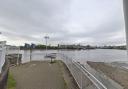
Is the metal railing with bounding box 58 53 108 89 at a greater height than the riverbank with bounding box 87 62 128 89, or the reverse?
the metal railing with bounding box 58 53 108 89

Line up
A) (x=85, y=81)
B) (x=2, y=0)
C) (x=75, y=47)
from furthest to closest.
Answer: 1. (x=75, y=47)
2. (x=2, y=0)
3. (x=85, y=81)

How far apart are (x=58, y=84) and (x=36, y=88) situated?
1159 millimetres

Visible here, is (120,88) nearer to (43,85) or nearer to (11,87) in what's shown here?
Result: (43,85)

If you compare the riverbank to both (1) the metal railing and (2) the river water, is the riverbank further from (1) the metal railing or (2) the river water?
(1) the metal railing

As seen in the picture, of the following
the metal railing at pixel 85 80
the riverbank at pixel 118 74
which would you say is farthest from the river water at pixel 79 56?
the riverbank at pixel 118 74

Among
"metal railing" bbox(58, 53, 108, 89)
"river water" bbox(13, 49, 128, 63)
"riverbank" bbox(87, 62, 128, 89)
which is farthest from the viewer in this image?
"river water" bbox(13, 49, 128, 63)

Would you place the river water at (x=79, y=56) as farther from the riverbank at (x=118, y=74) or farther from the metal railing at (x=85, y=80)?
the riverbank at (x=118, y=74)

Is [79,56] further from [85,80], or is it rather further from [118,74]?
[85,80]

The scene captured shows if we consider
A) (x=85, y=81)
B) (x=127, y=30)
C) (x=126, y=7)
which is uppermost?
(x=126, y=7)

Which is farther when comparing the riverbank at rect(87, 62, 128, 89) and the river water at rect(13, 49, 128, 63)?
the river water at rect(13, 49, 128, 63)

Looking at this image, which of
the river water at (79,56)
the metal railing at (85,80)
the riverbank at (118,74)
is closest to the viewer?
the metal railing at (85,80)

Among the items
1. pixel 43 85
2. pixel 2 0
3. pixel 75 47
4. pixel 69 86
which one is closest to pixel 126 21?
pixel 69 86

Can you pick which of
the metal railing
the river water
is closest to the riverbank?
the river water

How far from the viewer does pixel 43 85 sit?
745 cm
